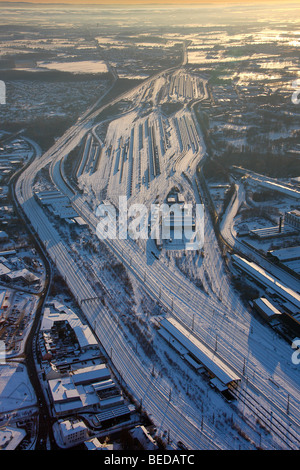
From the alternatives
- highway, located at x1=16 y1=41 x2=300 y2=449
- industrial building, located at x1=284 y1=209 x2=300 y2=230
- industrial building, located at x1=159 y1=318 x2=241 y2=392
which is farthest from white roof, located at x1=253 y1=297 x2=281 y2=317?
industrial building, located at x1=284 y1=209 x2=300 y2=230

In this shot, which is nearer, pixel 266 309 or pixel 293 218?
Answer: pixel 266 309

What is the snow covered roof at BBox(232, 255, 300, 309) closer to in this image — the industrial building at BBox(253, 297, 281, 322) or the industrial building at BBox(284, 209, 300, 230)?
the industrial building at BBox(253, 297, 281, 322)

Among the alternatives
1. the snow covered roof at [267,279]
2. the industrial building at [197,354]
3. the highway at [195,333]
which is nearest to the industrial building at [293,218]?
the highway at [195,333]

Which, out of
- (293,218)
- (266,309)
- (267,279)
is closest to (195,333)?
(266,309)

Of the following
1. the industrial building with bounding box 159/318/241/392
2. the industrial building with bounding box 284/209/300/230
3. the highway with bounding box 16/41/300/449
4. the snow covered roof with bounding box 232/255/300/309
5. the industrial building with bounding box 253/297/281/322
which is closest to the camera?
the highway with bounding box 16/41/300/449

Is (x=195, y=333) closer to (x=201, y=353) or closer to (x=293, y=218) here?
(x=201, y=353)

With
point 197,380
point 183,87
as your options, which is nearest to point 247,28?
point 183,87

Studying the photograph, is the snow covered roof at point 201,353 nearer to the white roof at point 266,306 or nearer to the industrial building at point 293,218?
the white roof at point 266,306

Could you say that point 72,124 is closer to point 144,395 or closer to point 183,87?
point 183,87

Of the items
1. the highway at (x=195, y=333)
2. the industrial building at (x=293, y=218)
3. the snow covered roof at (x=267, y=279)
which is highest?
the industrial building at (x=293, y=218)
